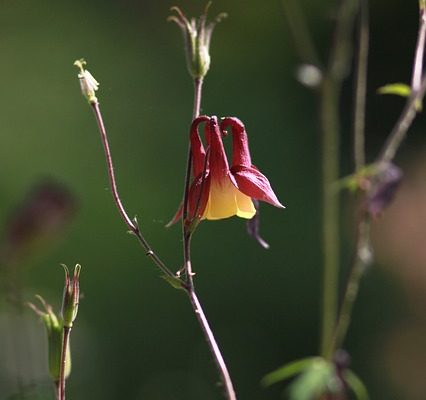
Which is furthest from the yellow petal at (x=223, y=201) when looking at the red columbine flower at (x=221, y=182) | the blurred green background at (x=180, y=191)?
the blurred green background at (x=180, y=191)

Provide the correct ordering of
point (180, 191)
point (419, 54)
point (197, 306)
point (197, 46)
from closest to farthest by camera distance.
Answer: point (197, 306), point (197, 46), point (419, 54), point (180, 191)

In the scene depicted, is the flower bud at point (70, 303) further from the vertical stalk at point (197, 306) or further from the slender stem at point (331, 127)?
the slender stem at point (331, 127)

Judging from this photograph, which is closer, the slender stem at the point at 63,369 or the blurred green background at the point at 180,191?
the slender stem at the point at 63,369

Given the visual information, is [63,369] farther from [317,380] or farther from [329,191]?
[329,191]

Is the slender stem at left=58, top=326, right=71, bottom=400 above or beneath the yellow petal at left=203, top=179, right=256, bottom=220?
beneath

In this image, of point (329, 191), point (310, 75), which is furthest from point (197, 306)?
point (310, 75)

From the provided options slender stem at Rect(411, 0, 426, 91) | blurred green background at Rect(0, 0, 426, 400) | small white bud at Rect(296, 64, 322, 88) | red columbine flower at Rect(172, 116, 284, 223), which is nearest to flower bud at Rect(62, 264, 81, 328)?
red columbine flower at Rect(172, 116, 284, 223)

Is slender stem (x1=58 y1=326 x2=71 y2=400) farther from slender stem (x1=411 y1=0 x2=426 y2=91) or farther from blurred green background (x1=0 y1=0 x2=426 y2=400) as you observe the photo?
blurred green background (x1=0 y1=0 x2=426 y2=400)

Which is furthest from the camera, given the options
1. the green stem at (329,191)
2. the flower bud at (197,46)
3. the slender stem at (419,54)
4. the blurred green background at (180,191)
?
the blurred green background at (180,191)
